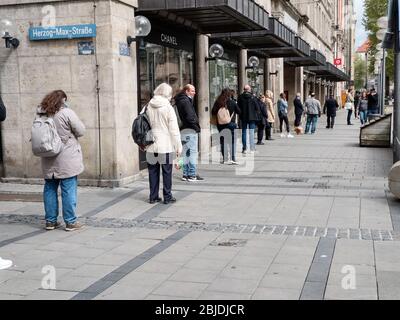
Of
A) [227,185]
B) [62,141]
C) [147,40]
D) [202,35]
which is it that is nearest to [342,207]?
[227,185]

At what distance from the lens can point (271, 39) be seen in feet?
60.3

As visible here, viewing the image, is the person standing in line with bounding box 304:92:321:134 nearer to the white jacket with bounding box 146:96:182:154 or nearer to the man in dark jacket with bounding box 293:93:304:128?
the man in dark jacket with bounding box 293:93:304:128

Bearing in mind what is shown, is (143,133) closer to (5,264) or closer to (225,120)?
(5,264)

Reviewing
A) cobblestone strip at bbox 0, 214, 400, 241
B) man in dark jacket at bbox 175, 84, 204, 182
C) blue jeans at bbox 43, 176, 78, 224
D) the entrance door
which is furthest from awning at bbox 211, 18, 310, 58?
blue jeans at bbox 43, 176, 78, 224

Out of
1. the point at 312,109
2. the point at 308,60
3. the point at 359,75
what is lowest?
the point at 312,109

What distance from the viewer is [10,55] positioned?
10.5 metres

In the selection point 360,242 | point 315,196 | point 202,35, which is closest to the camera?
point 360,242

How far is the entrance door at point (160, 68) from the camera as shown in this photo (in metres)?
12.1

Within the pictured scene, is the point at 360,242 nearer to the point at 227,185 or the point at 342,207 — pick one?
the point at 342,207

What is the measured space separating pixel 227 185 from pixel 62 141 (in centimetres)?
415

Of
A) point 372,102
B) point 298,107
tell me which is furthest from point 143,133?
point 372,102

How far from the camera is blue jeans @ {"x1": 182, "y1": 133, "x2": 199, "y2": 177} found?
10.5 metres

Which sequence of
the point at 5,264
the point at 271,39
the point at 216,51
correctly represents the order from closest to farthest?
1. the point at 5,264
2. the point at 216,51
3. the point at 271,39

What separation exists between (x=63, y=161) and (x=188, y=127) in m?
3.77
